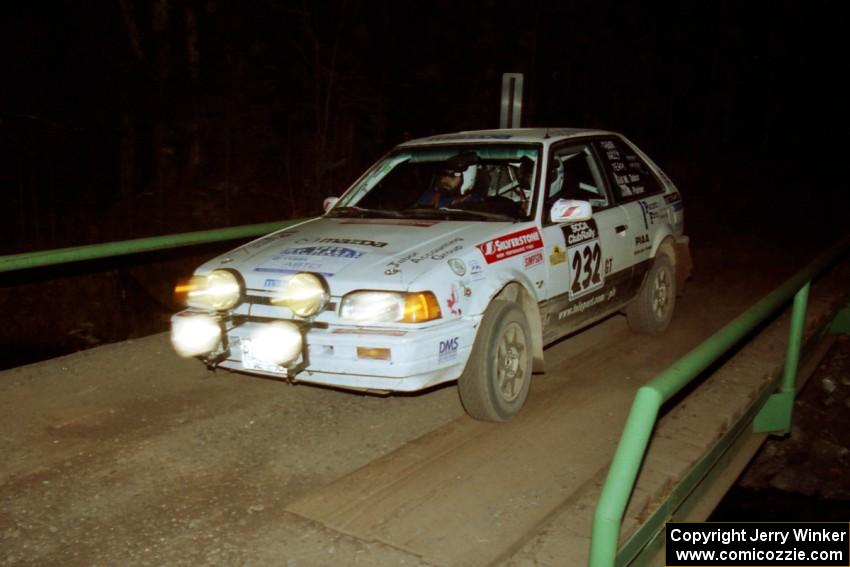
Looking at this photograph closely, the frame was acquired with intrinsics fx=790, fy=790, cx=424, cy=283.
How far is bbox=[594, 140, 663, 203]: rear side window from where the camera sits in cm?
634

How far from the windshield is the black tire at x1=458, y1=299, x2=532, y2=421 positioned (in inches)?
39.6

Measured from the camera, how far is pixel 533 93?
2294 cm

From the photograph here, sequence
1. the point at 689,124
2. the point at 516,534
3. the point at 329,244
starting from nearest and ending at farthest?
the point at 516,534 < the point at 329,244 < the point at 689,124

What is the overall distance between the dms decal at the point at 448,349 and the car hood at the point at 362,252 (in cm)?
39

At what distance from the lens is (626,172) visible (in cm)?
661

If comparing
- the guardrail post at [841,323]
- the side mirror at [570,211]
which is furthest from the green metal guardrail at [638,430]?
the guardrail post at [841,323]

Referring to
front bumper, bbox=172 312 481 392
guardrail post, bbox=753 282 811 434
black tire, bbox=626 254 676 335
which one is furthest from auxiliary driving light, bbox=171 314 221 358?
black tire, bbox=626 254 676 335

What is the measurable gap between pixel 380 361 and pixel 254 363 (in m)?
0.78

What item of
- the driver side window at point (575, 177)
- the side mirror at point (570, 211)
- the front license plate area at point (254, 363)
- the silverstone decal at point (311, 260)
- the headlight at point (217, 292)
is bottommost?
the front license plate area at point (254, 363)

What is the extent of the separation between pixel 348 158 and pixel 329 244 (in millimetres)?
12576

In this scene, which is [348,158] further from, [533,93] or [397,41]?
[533,93]

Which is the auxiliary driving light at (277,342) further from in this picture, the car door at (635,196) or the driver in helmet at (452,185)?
the car door at (635,196)

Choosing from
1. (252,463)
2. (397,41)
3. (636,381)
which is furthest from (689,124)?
(252,463)

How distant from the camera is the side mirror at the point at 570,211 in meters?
5.20
